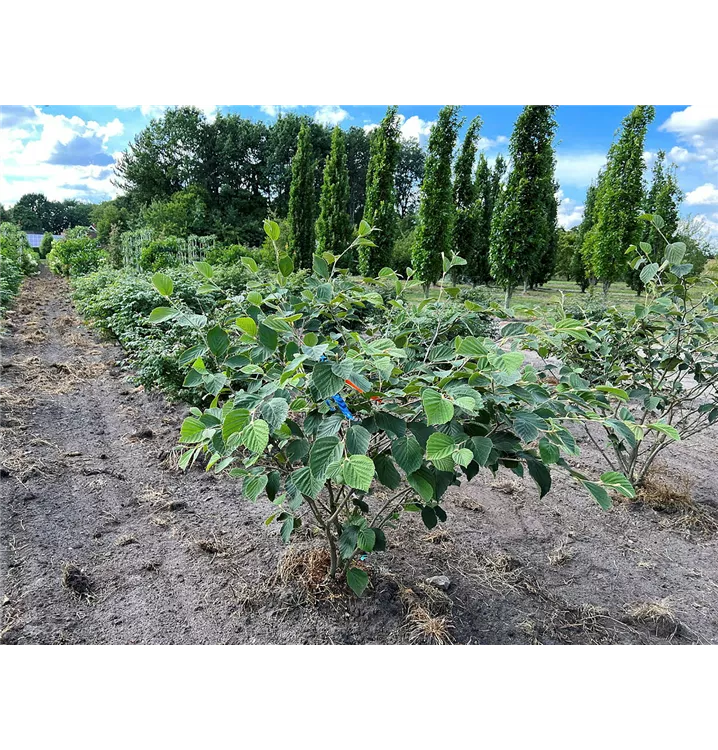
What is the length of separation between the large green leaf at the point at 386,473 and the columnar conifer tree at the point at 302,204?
16.0 meters

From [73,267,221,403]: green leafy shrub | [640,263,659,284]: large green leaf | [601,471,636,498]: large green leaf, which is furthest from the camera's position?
[73,267,221,403]: green leafy shrub

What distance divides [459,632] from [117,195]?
32319 mm

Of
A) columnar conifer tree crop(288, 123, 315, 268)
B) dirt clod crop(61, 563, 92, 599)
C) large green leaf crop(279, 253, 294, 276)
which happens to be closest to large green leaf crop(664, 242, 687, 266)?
large green leaf crop(279, 253, 294, 276)

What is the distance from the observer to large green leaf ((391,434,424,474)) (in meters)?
0.93

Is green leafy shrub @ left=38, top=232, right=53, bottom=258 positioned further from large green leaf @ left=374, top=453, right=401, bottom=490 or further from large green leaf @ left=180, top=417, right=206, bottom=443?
large green leaf @ left=374, top=453, right=401, bottom=490

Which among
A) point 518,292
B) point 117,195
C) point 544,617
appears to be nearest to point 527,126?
point 518,292

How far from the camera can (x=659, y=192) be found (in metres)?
16.7

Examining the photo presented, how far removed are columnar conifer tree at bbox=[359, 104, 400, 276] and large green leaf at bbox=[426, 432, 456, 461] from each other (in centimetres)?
1166

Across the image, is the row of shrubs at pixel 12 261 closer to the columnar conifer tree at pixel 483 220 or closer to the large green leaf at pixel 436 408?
the large green leaf at pixel 436 408

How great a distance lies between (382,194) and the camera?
12.8 meters

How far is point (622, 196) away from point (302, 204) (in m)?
10.3

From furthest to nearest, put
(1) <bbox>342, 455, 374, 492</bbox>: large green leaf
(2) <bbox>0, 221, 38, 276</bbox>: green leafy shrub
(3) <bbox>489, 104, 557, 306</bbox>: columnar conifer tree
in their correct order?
1. (2) <bbox>0, 221, 38, 276</bbox>: green leafy shrub
2. (3) <bbox>489, 104, 557, 306</bbox>: columnar conifer tree
3. (1) <bbox>342, 455, 374, 492</bbox>: large green leaf

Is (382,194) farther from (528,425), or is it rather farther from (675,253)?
(528,425)
